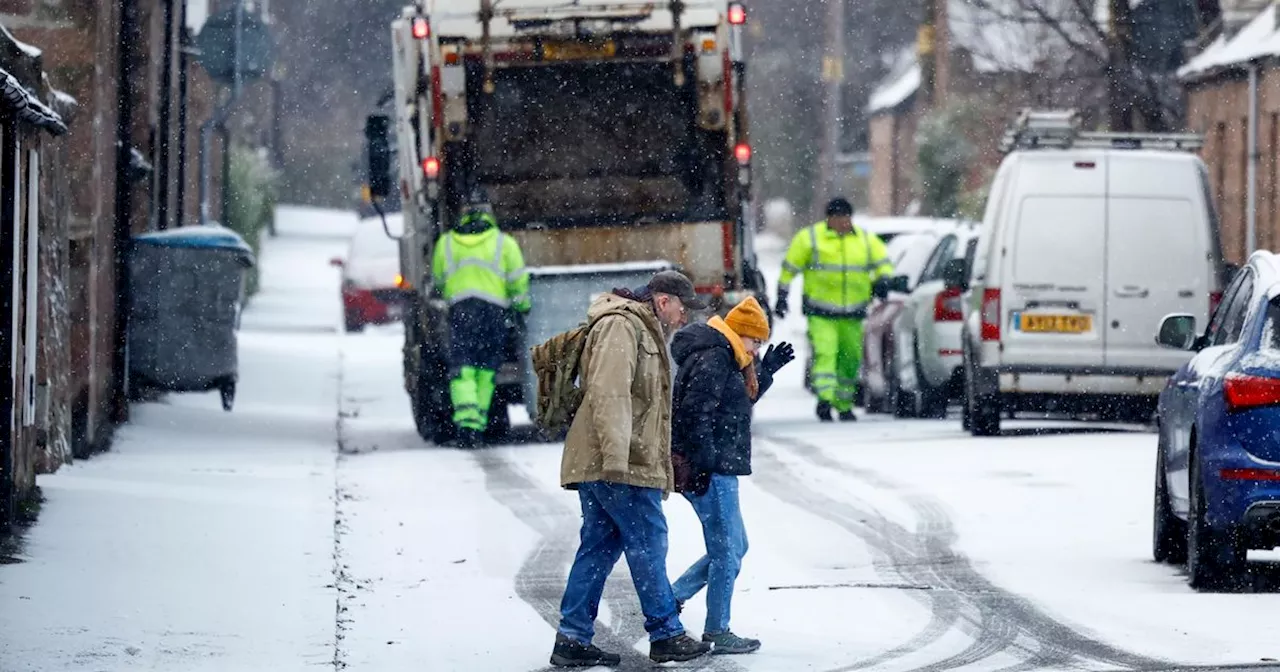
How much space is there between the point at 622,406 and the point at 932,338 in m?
11.0

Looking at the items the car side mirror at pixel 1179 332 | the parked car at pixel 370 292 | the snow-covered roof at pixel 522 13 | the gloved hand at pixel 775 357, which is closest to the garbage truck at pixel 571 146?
the snow-covered roof at pixel 522 13

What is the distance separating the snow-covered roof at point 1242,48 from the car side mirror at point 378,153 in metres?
14.0

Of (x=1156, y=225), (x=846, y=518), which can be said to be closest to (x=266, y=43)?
(x=1156, y=225)

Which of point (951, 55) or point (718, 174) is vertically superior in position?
point (951, 55)

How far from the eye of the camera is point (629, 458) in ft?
29.0

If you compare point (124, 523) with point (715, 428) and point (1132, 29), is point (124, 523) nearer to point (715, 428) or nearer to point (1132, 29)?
point (715, 428)

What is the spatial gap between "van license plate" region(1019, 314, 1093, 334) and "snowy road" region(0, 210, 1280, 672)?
2.43ft

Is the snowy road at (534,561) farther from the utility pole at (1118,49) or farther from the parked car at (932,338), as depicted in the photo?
the utility pole at (1118,49)

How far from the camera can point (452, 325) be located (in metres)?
17.5

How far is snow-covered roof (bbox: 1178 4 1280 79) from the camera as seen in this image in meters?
30.2

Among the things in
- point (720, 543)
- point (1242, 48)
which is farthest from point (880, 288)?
point (1242, 48)

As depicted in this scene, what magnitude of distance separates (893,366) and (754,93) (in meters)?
48.4

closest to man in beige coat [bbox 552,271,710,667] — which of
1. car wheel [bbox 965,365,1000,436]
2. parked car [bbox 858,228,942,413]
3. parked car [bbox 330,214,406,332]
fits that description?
car wheel [bbox 965,365,1000,436]

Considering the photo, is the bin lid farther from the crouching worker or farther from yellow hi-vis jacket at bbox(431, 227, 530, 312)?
the crouching worker
